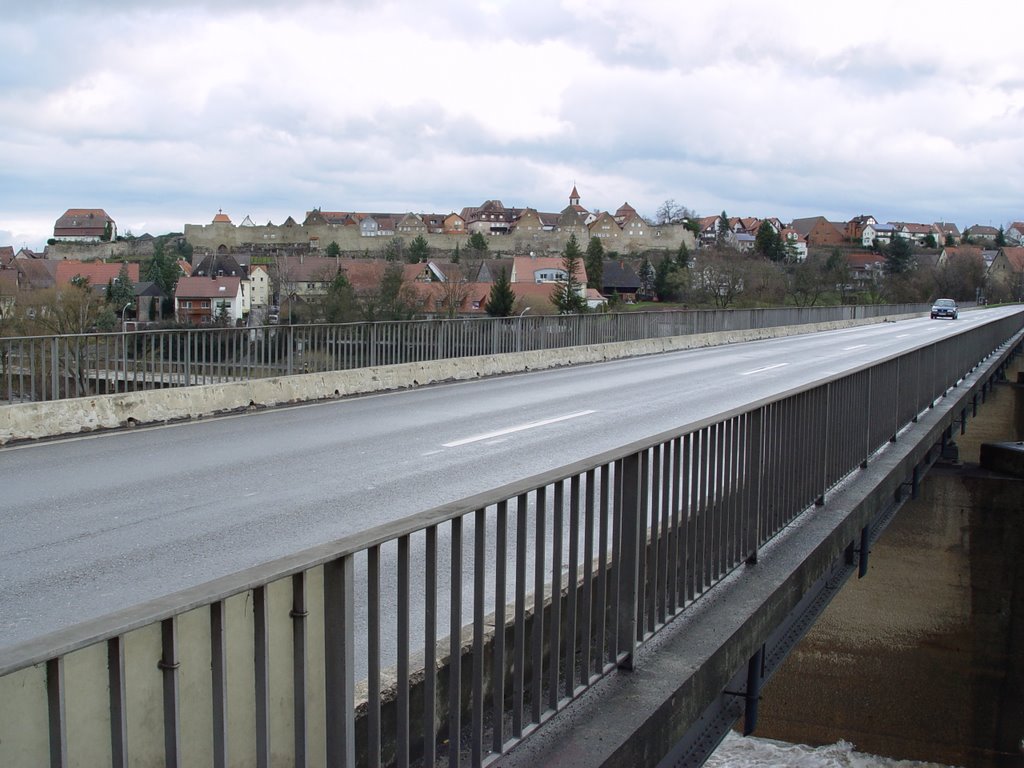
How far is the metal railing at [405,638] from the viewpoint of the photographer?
221cm

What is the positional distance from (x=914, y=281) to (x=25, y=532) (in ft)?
441

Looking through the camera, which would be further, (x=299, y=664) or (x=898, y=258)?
(x=898, y=258)

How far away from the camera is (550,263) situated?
509ft

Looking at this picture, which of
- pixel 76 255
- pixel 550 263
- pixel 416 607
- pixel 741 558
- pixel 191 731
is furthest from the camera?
pixel 76 255

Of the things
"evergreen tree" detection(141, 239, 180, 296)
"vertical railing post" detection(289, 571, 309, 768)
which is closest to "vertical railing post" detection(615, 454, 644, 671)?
"vertical railing post" detection(289, 571, 309, 768)

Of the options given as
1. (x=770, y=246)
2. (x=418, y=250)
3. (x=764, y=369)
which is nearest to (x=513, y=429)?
(x=764, y=369)

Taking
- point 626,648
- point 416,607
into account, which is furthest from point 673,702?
point 416,607

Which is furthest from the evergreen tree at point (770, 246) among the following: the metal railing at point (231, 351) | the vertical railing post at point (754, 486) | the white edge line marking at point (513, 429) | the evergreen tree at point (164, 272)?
the vertical railing post at point (754, 486)

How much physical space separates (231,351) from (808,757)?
11.0 meters

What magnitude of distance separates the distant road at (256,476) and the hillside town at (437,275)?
27.5 metres

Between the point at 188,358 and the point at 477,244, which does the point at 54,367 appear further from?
the point at 477,244

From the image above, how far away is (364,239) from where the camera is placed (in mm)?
173875

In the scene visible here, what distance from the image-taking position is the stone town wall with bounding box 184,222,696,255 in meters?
172

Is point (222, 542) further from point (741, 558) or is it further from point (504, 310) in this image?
point (504, 310)
